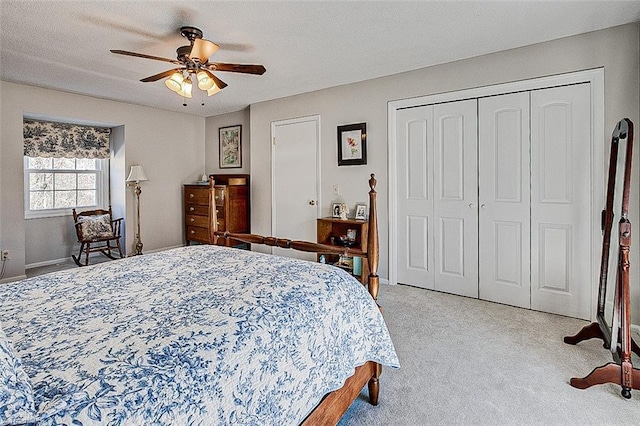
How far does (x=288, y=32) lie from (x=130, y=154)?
358cm

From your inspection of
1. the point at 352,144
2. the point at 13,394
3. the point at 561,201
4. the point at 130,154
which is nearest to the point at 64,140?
the point at 130,154

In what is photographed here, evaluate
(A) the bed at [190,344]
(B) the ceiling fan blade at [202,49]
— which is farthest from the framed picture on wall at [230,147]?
(A) the bed at [190,344]

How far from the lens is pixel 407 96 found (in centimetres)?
376

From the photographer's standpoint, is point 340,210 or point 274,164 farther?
point 274,164

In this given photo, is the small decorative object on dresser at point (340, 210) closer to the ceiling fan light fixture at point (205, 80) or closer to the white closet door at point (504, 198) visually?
the white closet door at point (504, 198)

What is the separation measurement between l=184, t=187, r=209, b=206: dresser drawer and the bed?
3662 mm

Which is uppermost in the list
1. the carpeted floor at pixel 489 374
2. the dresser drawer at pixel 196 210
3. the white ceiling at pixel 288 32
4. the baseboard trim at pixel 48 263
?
the white ceiling at pixel 288 32

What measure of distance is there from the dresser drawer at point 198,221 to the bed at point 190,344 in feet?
11.8

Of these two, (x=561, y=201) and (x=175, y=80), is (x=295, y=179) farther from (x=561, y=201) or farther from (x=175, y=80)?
(x=561, y=201)

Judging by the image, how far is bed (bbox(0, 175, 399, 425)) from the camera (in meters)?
0.79

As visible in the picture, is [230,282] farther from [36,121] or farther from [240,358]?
[36,121]

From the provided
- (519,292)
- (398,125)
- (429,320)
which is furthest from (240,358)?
(398,125)

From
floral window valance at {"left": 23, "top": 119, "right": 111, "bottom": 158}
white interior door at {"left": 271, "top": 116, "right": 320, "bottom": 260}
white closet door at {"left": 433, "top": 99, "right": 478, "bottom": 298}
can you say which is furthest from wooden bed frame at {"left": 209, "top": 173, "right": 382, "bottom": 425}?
floral window valance at {"left": 23, "top": 119, "right": 111, "bottom": 158}

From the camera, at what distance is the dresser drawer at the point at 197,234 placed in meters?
5.38
